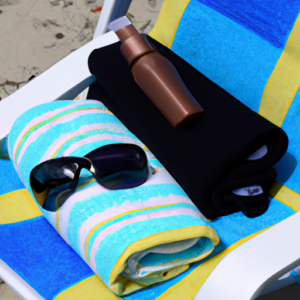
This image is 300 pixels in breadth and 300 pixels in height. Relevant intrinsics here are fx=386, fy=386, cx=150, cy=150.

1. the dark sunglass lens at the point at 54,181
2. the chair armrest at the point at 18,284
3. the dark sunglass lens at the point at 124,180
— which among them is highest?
the dark sunglass lens at the point at 124,180

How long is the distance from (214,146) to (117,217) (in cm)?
20

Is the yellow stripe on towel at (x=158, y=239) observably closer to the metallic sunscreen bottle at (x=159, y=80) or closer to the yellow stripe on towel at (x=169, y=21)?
the metallic sunscreen bottle at (x=159, y=80)

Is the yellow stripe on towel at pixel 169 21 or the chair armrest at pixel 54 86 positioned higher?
the yellow stripe on towel at pixel 169 21

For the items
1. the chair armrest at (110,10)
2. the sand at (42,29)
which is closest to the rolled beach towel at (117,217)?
the chair armrest at (110,10)

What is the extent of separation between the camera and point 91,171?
2.12 ft

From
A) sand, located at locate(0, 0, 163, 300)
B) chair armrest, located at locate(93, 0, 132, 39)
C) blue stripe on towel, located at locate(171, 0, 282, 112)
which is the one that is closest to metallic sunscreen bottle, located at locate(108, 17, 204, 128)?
blue stripe on towel, located at locate(171, 0, 282, 112)

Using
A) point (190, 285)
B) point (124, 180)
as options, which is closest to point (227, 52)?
point (124, 180)

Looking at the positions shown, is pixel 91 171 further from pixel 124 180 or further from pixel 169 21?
pixel 169 21

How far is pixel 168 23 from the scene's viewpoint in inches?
33.9

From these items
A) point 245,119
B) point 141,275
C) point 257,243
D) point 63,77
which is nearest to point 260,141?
point 245,119

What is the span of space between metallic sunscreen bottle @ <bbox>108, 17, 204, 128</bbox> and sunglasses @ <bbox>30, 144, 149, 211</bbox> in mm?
97

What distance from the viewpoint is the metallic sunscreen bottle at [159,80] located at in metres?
0.67

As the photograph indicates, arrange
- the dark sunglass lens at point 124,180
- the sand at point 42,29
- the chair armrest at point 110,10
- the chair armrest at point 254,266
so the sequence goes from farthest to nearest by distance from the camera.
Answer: the sand at point 42,29, the chair armrest at point 110,10, the dark sunglass lens at point 124,180, the chair armrest at point 254,266

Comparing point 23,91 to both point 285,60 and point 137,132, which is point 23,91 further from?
point 285,60
